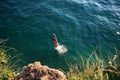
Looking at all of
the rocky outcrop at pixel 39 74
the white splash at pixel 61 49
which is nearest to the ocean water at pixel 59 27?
→ the white splash at pixel 61 49

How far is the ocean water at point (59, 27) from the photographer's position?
1518 centimetres

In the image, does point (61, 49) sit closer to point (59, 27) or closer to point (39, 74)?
point (59, 27)

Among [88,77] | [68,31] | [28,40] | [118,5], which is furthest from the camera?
[118,5]

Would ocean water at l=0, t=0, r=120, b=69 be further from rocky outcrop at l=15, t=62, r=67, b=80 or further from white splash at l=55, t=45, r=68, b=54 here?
rocky outcrop at l=15, t=62, r=67, b=80

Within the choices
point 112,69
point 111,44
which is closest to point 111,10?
point 111,44

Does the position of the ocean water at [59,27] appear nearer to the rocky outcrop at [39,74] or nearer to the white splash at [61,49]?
the white splash at [61,49]

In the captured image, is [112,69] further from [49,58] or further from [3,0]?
[3,0]

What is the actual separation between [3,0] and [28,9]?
2550mm

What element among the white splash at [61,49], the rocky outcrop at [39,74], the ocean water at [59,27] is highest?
the rocky outcrop at [39,74]

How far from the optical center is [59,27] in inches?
688

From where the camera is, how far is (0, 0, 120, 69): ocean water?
15.2m

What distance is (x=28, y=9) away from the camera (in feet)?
62.9

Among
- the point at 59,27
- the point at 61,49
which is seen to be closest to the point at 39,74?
the point at 61,49

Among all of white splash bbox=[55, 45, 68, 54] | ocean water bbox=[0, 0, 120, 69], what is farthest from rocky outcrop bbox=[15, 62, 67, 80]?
white splash bbox=[55, 45, 68, 54]
